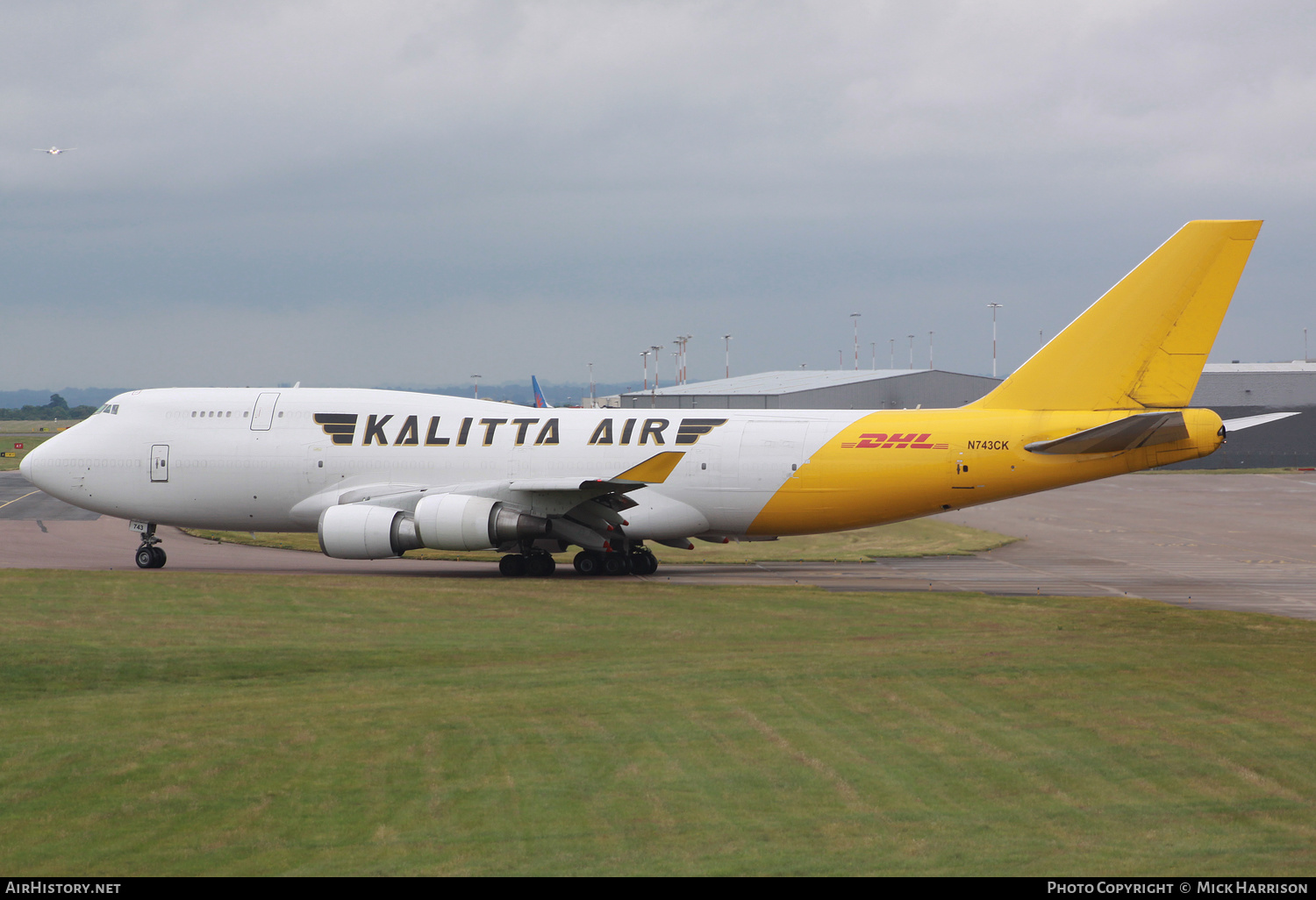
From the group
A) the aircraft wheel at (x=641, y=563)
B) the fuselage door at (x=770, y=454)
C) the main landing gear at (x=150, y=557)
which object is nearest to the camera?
the fuselage door at (x=770, y=454)

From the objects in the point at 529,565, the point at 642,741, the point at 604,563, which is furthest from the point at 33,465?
the point at 642,741

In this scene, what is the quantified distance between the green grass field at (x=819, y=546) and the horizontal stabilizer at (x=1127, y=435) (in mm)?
8553

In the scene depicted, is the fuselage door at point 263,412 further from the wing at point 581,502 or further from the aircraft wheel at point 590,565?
the aircraft wheel at point 590,565

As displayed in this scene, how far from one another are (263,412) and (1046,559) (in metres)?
21.7

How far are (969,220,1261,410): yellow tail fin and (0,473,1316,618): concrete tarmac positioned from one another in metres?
4.49

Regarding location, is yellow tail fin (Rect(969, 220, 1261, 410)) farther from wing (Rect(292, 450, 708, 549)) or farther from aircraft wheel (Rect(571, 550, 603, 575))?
aircraft wheel (Rect(571, 550, 603, 575))

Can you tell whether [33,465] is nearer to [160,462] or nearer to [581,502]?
[160,462]

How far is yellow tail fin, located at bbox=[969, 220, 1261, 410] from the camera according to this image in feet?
86.6

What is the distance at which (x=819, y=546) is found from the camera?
37.4 meters

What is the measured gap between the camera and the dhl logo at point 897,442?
1098 inches

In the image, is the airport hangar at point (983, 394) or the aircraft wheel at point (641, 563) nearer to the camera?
the aircraft wheel at point (641, 563)

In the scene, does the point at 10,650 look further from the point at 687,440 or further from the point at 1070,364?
the point at 1070,364

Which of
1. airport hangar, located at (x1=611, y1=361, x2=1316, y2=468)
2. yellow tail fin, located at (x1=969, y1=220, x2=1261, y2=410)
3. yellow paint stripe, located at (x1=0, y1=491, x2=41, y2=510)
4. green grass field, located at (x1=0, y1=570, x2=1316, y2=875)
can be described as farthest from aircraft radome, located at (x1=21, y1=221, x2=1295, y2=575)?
airport hangar, located at (x1=611, y1=361, x2=1316, y2=468)

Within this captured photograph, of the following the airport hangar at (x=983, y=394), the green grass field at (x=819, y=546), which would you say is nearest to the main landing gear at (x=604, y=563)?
the green grass field at (x=819, y=546)
